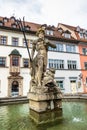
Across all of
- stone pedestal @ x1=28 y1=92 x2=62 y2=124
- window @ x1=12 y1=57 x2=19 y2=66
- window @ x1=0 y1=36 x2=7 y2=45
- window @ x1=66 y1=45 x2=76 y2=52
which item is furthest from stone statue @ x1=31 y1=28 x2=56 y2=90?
window @ x1=66 y1=45 x2=76 y2=52

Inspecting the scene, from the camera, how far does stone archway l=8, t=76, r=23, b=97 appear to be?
80.7 feet

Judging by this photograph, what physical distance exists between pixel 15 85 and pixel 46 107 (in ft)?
67.4

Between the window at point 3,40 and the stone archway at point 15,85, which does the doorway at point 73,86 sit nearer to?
the stone archway at point 15,85

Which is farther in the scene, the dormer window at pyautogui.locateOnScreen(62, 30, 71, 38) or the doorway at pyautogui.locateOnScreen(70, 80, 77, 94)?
the dormer window at pyautogui.locateOnScreen(62, 30, 71, 38)

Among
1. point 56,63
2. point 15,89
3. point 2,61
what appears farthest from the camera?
point 56,63

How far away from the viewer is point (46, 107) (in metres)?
5.74

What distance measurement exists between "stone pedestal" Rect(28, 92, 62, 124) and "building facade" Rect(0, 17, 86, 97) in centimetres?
1915

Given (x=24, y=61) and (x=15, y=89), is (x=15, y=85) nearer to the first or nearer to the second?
(x=15, y=89)

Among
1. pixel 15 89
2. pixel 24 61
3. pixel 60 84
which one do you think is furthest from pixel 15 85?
pixel 60 84

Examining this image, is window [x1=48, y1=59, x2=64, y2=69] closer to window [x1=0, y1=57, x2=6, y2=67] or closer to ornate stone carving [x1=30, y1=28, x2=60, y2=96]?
window [x1=0, y1=57, x2=6, y2=67]

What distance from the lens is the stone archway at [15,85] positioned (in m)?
24.6

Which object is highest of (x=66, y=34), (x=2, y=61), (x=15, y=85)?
(x=66, y=34)

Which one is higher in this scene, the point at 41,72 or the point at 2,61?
the point at 2,61

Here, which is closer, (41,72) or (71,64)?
(41,72)
